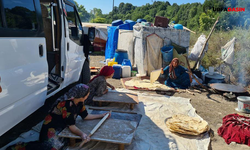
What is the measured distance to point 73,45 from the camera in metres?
4.31

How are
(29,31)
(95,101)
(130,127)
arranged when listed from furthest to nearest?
(95,101) < (130,127) < (29,31)

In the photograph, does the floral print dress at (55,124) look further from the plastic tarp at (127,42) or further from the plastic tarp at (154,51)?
the plastic tarp at (127,42)

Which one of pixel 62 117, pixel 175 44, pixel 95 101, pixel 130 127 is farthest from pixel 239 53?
pixel 62 117

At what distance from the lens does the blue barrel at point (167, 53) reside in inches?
288

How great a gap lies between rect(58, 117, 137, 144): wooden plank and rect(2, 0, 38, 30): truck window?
1453 millimetres

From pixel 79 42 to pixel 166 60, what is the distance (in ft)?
12.1

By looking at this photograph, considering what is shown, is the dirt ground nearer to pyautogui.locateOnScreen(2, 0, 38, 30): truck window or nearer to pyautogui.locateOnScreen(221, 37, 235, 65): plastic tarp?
pyautogui.locateOnScreen(221, 37, 235, 65): plastic tarp

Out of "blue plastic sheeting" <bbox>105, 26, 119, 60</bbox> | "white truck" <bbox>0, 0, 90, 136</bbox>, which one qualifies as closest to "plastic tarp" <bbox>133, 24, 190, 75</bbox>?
"blue plastic sheeting" <bbox>105, 26, 119, 60</bbox>

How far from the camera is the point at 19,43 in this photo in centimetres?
240

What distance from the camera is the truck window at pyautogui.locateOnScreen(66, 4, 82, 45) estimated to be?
→ 428 cm

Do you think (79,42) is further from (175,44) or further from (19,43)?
(175,44)

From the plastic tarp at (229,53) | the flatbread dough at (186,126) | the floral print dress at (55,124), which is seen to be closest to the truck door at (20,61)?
the floral print dress at (55,124)

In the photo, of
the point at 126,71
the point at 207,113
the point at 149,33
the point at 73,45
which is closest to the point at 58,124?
the point at 73,45

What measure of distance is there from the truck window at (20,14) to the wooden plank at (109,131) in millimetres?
1453
